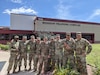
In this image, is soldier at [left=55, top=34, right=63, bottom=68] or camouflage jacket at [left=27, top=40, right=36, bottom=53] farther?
camouflage jacket at [left=27, top=40, right=36, bottom=53]

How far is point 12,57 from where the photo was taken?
36.4ft

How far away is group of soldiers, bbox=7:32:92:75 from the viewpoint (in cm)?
825

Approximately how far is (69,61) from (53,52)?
5.83ft

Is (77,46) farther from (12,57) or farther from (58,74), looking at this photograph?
(12,57)

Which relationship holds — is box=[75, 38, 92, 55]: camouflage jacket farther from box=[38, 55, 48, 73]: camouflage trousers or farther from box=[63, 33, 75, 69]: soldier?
box=[38, 55, 48, 73]: camouflage trousers

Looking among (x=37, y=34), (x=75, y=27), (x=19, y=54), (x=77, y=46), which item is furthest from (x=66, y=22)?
(x=77, y=46)

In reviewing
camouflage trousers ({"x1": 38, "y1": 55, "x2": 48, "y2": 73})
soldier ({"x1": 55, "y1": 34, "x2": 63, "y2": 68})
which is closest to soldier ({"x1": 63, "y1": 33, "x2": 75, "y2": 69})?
soldier ({"x1": 55, "y1": 34, "x2": 63, "y2": 68})

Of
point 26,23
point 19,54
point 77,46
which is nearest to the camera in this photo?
point 77,46

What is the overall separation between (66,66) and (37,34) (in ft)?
110

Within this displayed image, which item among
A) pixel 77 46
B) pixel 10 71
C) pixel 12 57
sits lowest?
pixel 10 71

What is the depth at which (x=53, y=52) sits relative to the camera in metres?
10.4

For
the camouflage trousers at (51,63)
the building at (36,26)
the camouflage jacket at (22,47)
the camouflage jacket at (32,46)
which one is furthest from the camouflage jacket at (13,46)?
the building at (36,26)

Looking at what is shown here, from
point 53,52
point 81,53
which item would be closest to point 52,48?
point 53,52

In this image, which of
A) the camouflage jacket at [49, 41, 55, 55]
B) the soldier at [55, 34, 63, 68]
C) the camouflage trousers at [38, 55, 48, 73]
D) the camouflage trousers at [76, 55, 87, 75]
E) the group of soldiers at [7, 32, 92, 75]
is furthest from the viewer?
the camouflage trousers at [38, 55, 48, 73]
